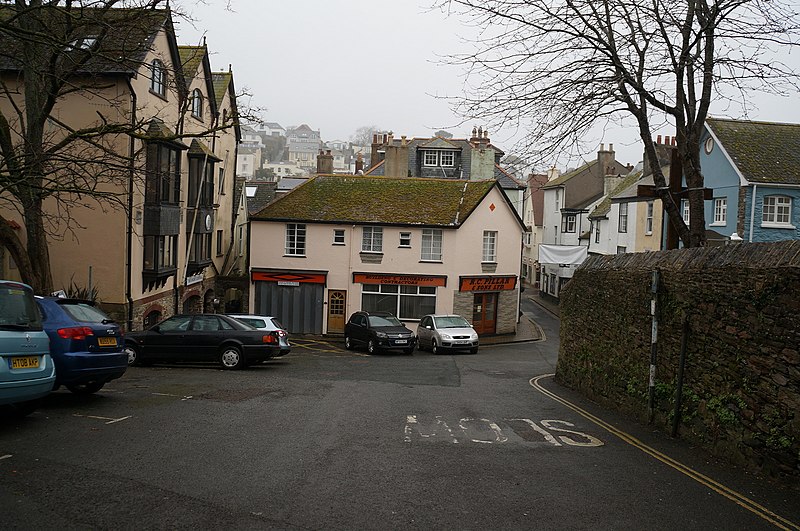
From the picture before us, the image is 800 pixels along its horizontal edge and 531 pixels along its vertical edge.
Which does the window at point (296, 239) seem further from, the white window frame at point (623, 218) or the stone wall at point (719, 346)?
the stone wall at point (719, 346)

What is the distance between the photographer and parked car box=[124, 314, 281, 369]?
19953mm

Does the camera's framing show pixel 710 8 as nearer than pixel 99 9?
Yes

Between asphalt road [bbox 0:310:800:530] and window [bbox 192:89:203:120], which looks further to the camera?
window [bbox 192:89:203:120]

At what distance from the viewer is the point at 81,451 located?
8406 millimetres

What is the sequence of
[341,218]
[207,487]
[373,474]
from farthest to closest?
[341,218] → [373,474] → [207,487]

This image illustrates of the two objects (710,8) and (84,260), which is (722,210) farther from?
(84,260)

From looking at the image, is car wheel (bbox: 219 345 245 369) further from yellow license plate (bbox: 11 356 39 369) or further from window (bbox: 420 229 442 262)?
window (bbox: 420 229 442 262)

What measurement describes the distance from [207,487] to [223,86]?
33.7 meters

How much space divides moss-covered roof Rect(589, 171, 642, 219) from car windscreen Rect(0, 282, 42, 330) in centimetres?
4085

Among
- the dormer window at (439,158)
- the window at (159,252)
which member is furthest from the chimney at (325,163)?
the window at (159,252)

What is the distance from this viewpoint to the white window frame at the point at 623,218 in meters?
44.6

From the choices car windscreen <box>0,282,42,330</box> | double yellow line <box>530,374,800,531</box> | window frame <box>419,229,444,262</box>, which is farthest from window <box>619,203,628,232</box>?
car windscreen <box>0,282,42,330</box>


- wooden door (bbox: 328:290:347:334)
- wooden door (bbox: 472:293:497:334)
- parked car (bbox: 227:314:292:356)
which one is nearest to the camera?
parked car (bbox: 227:314:292:356)

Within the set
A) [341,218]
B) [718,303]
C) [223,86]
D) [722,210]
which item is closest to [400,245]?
[341,218]
